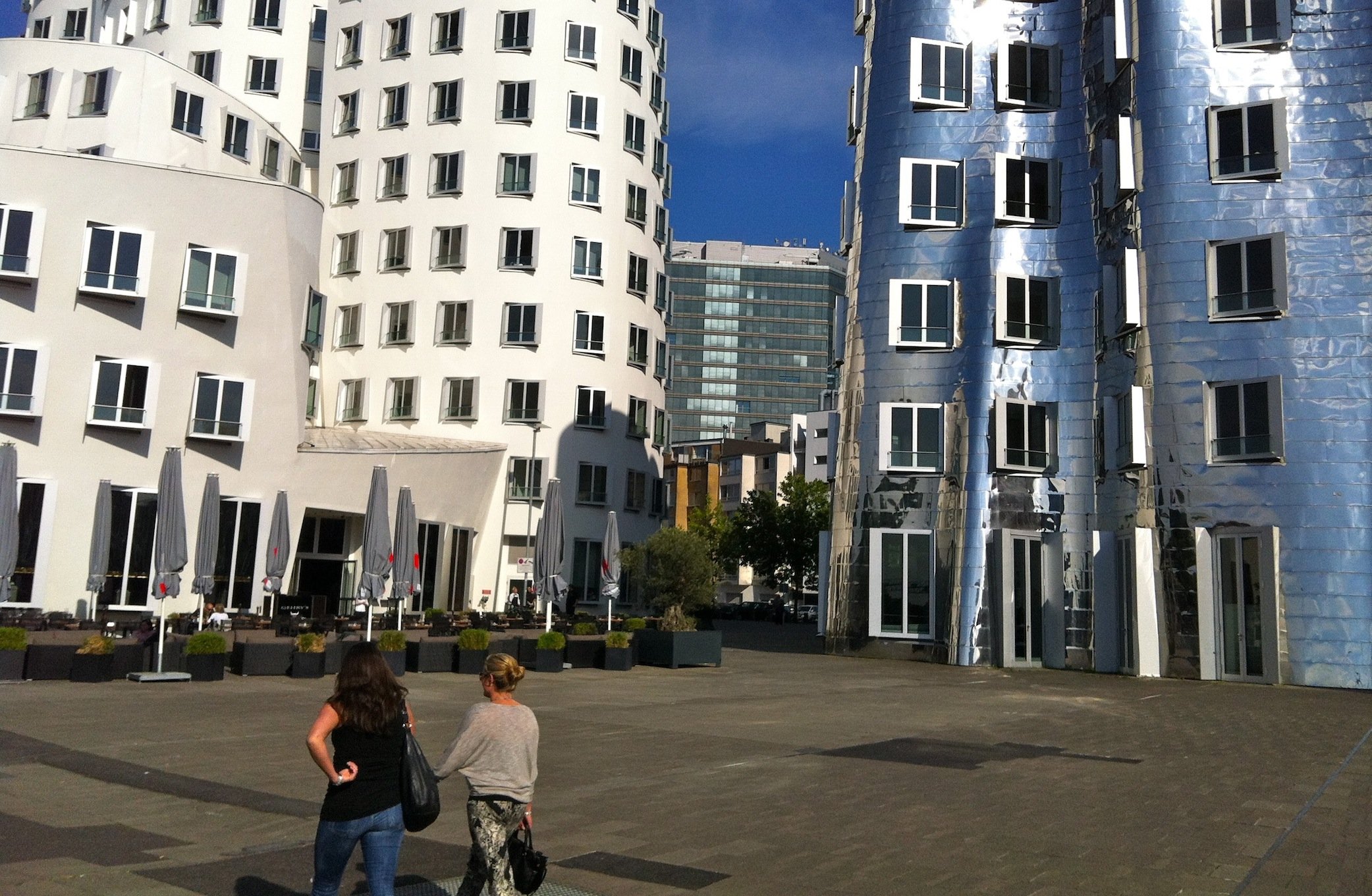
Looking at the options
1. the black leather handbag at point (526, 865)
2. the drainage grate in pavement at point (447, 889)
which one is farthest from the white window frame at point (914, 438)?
the black leather handbag at point (526, 865)

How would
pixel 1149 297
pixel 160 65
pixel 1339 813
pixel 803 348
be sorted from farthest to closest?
pixel 803 348 < pixel 160 65 < pixel 1149 297 < pixel 1339 813

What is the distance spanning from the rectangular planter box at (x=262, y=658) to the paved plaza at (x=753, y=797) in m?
1.96

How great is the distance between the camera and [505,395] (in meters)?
51.1

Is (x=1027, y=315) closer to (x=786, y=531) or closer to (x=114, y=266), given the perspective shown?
(x=114, y=266)

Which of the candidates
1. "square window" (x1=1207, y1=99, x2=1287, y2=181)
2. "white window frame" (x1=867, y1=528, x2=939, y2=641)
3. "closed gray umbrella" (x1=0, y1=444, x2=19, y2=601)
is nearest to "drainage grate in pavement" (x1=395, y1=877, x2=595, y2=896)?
"closed gray umbrella" (x1=0, y1=444, x2=19, y2=601)

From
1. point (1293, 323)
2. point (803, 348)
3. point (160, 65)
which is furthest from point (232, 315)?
point (803, 348)

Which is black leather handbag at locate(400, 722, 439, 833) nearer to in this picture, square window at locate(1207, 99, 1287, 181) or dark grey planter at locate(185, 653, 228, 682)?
dark grey planter at locate(185, 653, 228, 682)

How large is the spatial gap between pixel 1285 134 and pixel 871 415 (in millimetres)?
12840

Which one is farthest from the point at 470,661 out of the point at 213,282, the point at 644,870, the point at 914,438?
the point at 644,870

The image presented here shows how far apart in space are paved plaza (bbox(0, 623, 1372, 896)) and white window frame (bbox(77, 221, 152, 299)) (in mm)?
17526

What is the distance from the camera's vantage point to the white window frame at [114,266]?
34281 mm

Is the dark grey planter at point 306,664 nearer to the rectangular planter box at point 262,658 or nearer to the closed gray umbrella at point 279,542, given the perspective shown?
the rectangular planter box at point 262,658

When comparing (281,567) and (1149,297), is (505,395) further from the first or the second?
(1149,297)

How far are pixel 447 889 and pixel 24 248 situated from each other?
32.0 m
